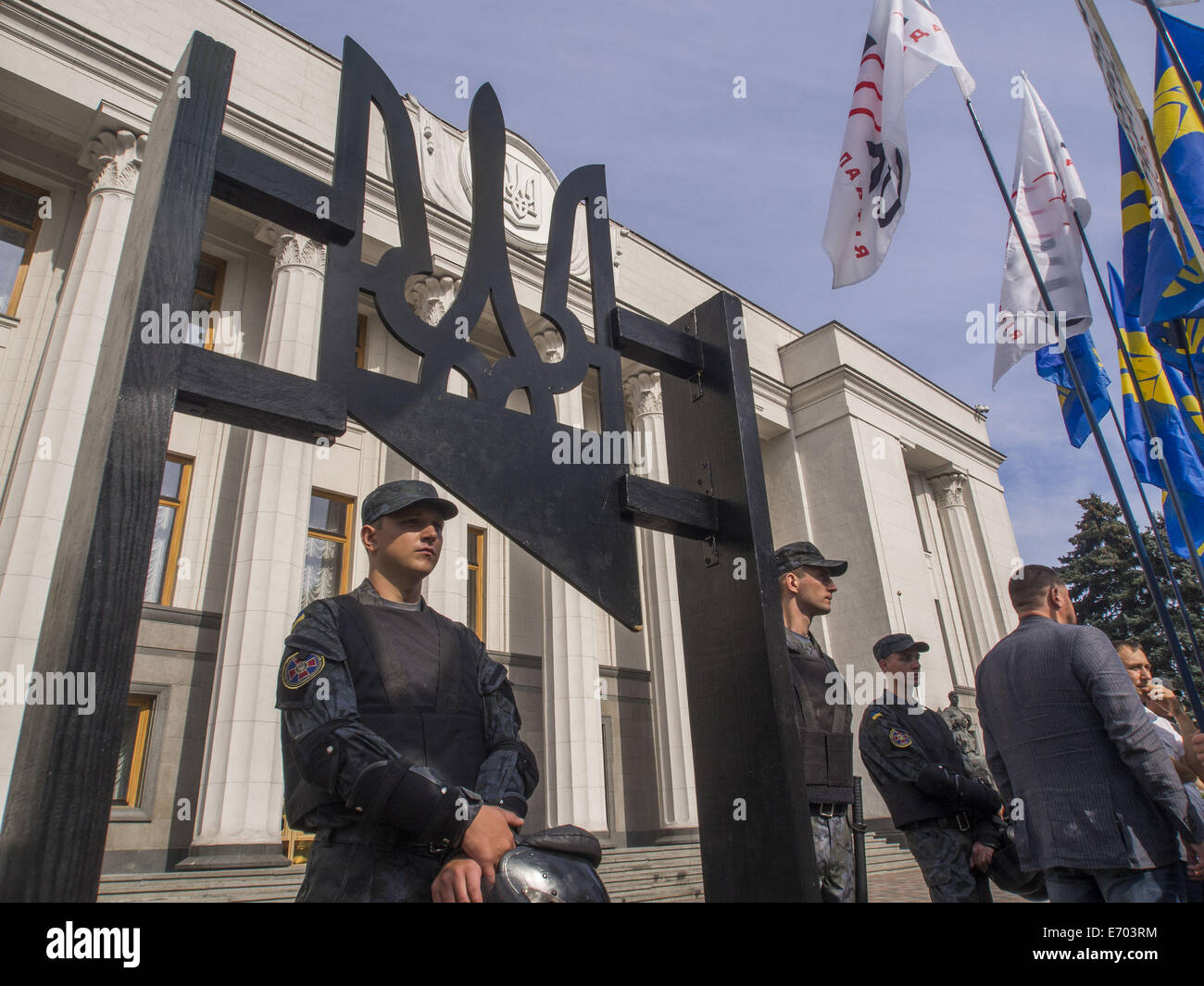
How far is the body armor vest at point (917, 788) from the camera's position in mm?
4105

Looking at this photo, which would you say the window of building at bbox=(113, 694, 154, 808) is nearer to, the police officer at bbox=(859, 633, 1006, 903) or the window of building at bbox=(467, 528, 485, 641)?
the window of building at bbox=(467, 528, 485, 641)

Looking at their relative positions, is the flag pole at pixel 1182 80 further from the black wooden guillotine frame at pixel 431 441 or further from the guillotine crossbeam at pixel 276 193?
the guillotine crossbeam at pixel 276 193

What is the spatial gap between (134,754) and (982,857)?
11.1m

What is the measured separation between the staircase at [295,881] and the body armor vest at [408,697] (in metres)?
5.60

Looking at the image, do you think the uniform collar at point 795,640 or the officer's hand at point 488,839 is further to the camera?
the uniform collar at point 795,640

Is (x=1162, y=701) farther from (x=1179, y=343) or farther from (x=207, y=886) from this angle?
(x=207, y=886)

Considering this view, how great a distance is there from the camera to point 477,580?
16.0 m

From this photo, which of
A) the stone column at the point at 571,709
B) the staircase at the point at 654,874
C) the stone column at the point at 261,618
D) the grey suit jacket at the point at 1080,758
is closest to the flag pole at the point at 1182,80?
the grey suit jacket at the point at 1080,758

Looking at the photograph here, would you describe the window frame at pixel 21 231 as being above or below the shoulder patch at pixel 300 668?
above

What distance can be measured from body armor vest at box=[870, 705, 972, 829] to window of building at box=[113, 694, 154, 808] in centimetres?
1012

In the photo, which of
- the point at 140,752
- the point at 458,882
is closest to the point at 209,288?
the point at 140,752

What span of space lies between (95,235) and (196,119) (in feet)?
36.4

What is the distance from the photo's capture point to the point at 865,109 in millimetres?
7531
